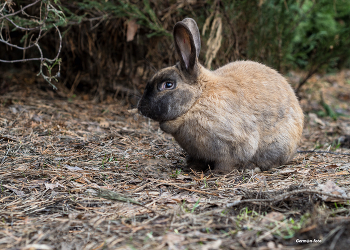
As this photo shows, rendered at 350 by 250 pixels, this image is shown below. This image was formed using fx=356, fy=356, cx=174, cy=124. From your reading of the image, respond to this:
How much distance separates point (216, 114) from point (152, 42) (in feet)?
10.5

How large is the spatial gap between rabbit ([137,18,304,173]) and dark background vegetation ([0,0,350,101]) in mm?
1918

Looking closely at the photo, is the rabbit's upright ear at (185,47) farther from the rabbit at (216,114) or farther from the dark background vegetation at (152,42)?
the dark background vegetation at (152,42)

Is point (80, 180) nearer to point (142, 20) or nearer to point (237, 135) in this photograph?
point (237, 135)

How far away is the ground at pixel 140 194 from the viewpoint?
2.36 meters

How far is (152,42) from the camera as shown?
6676 millimetres

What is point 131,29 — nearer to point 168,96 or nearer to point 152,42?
point 152,42

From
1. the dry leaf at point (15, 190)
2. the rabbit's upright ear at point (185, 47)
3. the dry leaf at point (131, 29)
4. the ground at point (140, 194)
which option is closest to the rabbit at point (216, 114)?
the rabbit's upright ear at point (185, 47)

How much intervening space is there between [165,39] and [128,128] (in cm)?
205

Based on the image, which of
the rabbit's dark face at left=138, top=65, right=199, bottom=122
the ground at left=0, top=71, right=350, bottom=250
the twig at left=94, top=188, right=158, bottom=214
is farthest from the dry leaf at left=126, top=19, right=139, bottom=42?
the twig at left=94, top=188, right=158, bottom=214

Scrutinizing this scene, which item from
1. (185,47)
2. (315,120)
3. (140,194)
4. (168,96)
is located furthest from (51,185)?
(315,120)

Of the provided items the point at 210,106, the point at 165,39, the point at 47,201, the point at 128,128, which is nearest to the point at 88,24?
the point at 165,39

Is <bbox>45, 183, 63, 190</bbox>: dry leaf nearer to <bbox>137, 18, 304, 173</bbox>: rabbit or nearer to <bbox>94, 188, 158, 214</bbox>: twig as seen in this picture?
<bbox>94, 188, 158, 214</bbox>: twig

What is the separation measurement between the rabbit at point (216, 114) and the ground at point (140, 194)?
229mm

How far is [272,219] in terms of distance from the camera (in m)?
2.59
